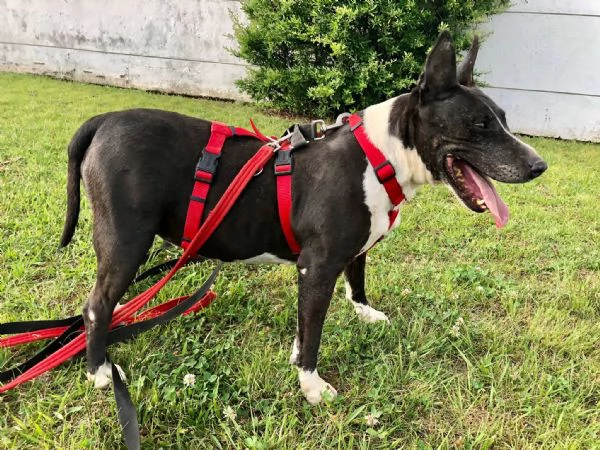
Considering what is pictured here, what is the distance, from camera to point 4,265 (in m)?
3.18

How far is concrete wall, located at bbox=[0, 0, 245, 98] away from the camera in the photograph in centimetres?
1038

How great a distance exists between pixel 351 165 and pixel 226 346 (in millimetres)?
1239

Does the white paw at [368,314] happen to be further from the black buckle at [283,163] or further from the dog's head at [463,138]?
the black buckle at [283,163]

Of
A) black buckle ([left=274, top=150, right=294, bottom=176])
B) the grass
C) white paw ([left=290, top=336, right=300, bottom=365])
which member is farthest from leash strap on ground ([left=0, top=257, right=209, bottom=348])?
black buckle ([left=274, top=150, right=294, bottom=176])

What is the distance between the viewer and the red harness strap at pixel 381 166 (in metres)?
2.26

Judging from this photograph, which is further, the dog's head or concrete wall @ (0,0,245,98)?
concrete wall @ (0,0,245,98)

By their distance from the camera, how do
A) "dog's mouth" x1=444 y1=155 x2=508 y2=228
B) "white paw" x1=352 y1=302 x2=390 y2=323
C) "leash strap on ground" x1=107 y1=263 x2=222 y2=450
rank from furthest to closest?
"white paw" x1=352 y1=302 x2=390 y2=323 < "dog's mouth" x1=444 y1=155 x2=508 y2=228 < "leash strap on ground" x1=107 y1=263 x2=222 y2=450

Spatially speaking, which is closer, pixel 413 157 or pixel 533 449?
pixel 533 449

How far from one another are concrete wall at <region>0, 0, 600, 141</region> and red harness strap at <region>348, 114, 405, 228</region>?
7.88 m

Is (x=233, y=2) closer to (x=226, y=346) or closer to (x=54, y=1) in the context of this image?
(x=54, y=1)

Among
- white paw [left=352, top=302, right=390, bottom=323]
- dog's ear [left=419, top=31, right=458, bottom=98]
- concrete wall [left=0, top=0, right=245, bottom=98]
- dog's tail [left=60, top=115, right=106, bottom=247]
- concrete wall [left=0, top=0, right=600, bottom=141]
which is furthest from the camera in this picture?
concrete wall [left=0, top=0, right=245, bottom=98]

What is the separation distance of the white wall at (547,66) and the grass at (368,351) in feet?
20.0

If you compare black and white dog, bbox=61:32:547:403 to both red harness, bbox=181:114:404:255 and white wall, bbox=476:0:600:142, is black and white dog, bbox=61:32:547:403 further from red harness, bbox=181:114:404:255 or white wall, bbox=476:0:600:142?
white wall, bbox=476:0:600:142

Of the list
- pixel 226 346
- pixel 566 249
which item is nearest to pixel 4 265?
pixel 226 346
